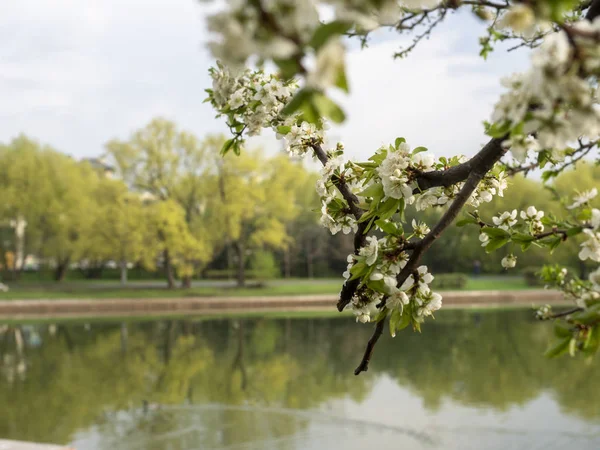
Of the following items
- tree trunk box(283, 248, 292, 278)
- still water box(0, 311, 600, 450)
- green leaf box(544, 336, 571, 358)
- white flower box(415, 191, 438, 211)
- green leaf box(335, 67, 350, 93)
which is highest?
green leaf box(335, 67, 350, 93)

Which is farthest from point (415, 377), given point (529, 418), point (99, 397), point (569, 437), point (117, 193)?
point (117, 193)

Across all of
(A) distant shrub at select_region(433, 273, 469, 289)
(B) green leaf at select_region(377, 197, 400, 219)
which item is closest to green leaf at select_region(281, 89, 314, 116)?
(B) green leaf at select_region(377, 197, 400, 219)

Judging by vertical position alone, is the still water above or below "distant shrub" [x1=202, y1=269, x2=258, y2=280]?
below

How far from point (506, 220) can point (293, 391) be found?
25.0 feet

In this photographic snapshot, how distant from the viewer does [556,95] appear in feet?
2.32

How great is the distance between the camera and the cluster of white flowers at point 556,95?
0.70m

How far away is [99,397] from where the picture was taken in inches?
343

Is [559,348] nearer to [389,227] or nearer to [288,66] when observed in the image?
[389,227]

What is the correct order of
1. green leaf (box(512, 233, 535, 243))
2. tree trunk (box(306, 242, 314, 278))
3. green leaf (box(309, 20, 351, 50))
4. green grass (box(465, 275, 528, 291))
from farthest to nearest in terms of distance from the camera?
tree trunk (box(306, 242, 314, 278)) < green grass (box(465, 275, 528, 291)) < green leaf (box(512, 233, 535, 243)) < green leaf (box(309, 20, 351, 50))

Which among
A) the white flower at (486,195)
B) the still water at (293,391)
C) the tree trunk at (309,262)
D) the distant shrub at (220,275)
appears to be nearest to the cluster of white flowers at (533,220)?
the white flower at (486,195)

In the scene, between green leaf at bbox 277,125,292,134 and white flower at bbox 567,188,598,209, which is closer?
white flower at bbox 567,188,598,209

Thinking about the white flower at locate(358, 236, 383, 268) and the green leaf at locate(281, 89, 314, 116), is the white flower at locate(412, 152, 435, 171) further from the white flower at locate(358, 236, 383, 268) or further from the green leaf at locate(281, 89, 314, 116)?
the green leaf at locate(281, 89, 314, 116)

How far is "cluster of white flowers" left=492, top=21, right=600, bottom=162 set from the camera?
70 cm

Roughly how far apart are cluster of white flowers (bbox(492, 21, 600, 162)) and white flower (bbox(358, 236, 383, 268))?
1.70 ft
